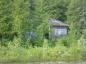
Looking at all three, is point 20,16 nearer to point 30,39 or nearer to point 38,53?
Answer: point 30,39

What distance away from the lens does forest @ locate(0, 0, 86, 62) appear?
87.4ft

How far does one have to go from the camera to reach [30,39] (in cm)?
3038

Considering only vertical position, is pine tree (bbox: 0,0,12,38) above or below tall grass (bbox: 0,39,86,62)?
above

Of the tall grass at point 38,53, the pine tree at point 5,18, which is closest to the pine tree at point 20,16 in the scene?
the pine tree at point 5,18

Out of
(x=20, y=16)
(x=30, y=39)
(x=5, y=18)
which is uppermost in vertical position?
(x=20, y=16)

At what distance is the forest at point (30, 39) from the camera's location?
2662 cm

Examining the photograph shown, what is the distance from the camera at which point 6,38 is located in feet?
102

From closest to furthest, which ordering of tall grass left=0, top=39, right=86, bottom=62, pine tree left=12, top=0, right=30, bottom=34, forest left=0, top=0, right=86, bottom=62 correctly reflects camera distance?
tall grass left=0, top=39, right=86, bottom=62, forest left=0, top=0, right=86, bottom=62, pine tree left=12, top=0, right=30, bottom=34

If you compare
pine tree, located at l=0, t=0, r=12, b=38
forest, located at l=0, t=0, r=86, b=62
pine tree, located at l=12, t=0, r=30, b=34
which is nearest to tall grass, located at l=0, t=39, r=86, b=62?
forest, located at l=0, t=0, r=86, b=62

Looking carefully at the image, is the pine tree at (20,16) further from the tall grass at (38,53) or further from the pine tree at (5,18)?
the tall grass at (38,53)

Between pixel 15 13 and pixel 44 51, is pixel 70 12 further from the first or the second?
pixel 44 51

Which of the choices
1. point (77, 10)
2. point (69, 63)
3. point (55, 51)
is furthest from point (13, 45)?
point (77, 10)

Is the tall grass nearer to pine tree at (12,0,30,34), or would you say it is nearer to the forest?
the forest

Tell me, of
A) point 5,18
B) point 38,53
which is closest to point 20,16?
point 5,18
